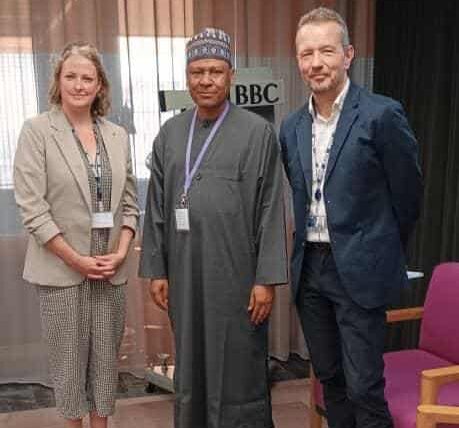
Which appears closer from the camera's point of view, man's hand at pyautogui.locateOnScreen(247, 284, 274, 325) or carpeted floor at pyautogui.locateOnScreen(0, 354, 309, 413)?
man's hand at pyautogui.locateOnScreen(247, 284, 274, 325)

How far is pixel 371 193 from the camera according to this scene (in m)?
1.83

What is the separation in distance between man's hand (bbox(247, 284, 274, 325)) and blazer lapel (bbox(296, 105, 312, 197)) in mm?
344

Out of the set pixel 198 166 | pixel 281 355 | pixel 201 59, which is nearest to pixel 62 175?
pixel 198 166

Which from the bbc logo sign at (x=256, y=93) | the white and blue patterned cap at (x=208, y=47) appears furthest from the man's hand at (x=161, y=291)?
the bbc logo sign at (x=256, y=93)

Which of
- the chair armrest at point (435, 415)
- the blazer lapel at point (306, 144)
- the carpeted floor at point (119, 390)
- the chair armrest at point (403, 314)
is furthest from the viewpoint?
the carpeted floor at point (119, 390)

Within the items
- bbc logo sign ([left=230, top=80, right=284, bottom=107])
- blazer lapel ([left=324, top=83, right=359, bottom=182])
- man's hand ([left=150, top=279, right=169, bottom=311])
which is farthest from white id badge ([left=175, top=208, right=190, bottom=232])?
bbc logo sign ([left=230, top=80, right=284, bottom=107])

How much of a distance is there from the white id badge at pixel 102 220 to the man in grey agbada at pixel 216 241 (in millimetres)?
128

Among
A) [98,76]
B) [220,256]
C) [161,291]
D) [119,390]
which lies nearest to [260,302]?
[220,256]

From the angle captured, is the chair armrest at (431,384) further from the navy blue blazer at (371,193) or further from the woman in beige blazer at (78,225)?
the woman in beige blazer at (78,225)

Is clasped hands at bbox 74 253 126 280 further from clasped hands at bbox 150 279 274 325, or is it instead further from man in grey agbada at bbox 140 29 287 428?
clasped hands at bbox 150 279 274 325

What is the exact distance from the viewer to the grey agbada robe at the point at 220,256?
1970mm

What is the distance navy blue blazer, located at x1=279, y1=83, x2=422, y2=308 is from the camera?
1.78 meters

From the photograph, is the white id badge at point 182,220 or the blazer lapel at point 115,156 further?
the blazer lapel at point 115,156

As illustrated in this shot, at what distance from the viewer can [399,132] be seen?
5.79 ft
